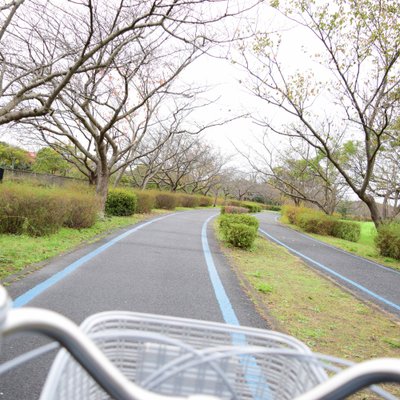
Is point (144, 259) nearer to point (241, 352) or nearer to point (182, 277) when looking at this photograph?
point (182, 277)

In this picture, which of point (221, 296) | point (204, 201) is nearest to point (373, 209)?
point (221, 296)

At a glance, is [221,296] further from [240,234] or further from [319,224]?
[319,224]

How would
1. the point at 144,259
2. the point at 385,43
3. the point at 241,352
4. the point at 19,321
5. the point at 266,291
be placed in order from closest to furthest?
1. the point at 19,321
2. the point at 241,352
3. the point at 266,291
4. the point at 144,259
5. the point at 385,43

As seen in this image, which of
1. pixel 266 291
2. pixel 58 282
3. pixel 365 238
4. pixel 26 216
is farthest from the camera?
pixel 365 238

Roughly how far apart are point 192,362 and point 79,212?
1114cm

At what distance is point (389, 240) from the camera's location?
1456cm

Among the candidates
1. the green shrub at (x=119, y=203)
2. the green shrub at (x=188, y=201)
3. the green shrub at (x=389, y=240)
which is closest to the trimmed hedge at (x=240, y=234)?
the green shrub at (x=389, y=240)

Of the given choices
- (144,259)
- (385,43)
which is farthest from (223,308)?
(385,43)

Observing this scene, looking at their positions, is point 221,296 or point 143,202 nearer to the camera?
point 221,296

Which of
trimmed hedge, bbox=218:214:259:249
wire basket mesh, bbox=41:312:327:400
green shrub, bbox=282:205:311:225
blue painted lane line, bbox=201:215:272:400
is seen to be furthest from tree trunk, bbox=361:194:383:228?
wire basket mesh, bbox=41:312:327:400

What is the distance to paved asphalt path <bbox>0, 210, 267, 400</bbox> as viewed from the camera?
3.22m

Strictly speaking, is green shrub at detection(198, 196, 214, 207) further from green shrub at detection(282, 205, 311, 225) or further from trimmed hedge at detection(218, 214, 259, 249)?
trimmed hedge at detection(218, 214, 259, 249)

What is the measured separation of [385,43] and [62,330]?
15.2 metres

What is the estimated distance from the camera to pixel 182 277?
686cm
